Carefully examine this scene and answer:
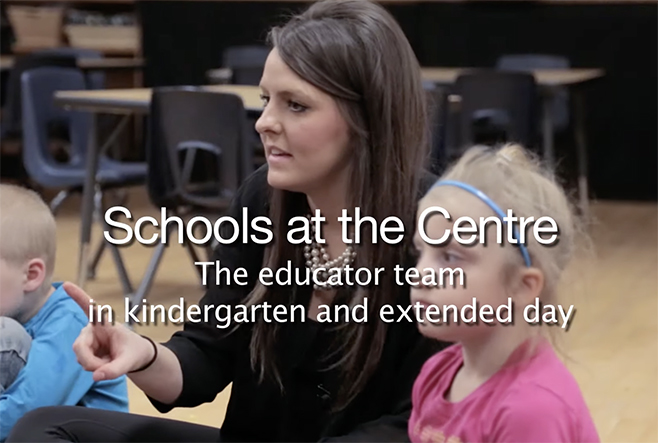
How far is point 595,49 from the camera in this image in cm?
641

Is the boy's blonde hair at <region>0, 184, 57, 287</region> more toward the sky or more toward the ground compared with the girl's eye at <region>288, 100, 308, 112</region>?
more toward the ground

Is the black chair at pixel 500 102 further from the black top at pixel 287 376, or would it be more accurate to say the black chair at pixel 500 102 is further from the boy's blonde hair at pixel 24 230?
the black top at pixel 287 376

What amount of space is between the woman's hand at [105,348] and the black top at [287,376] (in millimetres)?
170

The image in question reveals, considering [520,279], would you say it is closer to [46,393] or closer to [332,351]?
[332,351]

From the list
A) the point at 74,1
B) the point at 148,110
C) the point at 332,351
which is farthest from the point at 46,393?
the point at 74,1

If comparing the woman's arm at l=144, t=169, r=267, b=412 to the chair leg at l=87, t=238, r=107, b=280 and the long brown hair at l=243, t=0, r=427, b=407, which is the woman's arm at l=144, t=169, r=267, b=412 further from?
the chair leg at l=87, t=238, r=107, b=280

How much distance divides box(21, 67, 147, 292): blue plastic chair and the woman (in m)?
2.45

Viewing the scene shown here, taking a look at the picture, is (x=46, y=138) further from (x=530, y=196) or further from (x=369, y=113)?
(x=530, y=196)

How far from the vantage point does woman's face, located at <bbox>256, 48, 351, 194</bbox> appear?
141 centimetres

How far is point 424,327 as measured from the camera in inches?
47.2

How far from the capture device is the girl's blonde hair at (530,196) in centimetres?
118

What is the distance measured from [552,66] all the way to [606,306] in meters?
2.15

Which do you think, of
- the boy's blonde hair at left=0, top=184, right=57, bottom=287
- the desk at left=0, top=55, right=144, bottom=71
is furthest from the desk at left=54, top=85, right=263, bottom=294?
the boy's blonde hair at left=0, top=184, right=57, bottom=287

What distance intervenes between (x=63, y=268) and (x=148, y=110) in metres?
1.00
